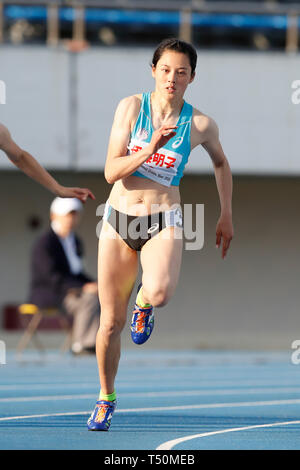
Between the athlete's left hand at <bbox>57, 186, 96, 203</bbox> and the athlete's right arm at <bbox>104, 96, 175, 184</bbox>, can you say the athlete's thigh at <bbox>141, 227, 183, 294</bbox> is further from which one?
the athlete's left hand at <bbox>57, 186, 96, 203</bbox>

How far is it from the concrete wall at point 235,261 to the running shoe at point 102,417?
58.1 ft

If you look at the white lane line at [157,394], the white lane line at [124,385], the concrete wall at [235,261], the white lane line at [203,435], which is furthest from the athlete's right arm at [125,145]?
the concrete wall at [235,261]

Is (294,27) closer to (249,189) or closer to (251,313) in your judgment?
(249,189)

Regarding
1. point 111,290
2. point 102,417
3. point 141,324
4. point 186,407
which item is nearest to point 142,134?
point 111,290

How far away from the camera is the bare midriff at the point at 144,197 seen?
6457 mm

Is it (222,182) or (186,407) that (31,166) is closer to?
(222,182)

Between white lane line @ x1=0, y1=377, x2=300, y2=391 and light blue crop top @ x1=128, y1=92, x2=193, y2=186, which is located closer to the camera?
light blue crop top @ x1=128, y1=92, x2=193, y2=186

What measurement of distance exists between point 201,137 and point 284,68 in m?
16.5

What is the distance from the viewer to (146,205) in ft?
21.2

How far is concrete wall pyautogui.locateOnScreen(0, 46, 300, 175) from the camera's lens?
21.8m

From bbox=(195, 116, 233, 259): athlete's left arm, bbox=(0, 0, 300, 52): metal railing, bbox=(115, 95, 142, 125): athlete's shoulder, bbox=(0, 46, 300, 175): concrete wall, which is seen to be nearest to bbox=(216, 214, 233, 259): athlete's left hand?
bbox=(195, 116, 233, 259): athlete's left arm

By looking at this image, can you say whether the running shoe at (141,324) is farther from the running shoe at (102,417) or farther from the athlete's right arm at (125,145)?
the athlete's right arm at (125,145)

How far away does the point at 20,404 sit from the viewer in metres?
8.55

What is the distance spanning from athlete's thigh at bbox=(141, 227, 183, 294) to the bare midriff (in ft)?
0.52
